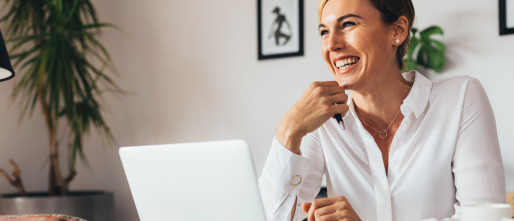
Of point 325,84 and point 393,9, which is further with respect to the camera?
point 393,9

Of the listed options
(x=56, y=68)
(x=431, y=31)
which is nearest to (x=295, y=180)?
(x=431, y=31)

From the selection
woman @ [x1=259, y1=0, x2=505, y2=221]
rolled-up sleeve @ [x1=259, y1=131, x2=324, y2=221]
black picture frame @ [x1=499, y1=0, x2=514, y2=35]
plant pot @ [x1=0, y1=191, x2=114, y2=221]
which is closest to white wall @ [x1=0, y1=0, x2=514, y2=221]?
black picture frame @ [x1=499, y1=0, x2=514, y2=35]

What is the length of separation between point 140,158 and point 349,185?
65cm

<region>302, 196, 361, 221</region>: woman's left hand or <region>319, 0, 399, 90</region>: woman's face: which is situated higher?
<region>319, 0, 399, 90</region>: woman's face

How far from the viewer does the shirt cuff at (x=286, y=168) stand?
134 centimetres

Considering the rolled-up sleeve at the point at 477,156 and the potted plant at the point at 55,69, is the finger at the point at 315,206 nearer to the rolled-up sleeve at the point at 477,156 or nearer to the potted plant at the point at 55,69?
the rolled-up sleeve at the point at 477,156

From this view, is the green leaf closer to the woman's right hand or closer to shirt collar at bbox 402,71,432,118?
shirt collar at bbox 402,71,432,118

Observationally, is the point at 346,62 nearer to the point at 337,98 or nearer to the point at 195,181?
the point at 337,98

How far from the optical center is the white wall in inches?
99.7

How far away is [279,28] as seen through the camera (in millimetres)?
3111

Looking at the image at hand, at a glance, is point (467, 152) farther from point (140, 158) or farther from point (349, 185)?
point (140, 158)

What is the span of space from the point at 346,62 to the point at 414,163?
305mm

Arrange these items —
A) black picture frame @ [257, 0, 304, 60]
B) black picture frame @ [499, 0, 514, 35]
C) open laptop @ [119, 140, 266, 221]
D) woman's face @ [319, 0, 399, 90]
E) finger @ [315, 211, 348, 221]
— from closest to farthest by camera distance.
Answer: open laptop @ [119, 140, 266, 221], finger @ [315, 211, 348, 221], woman's face @ [319, 0, 399, 90], black picture frame @ [499, 0, 514, 35], black picture frame @ [257, 0, 304, 60]

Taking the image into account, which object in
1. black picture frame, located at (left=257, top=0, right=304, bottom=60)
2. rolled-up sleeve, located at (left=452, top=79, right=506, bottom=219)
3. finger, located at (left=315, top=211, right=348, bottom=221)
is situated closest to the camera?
finger, located at (left=315, top=211, right=348, bottom=221)
